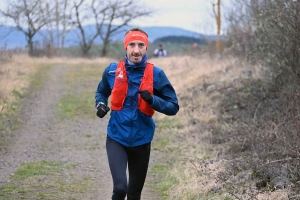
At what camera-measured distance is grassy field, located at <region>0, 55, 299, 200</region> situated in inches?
245

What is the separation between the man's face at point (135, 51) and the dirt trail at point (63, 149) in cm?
259

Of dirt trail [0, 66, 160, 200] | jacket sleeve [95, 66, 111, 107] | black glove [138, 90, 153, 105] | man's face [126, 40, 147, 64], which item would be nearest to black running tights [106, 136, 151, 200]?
jacket sleeve [95, 66, 111, 107]

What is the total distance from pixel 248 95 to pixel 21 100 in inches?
277

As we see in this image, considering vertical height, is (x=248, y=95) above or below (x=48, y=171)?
above

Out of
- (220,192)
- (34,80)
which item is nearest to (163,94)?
(220,192)

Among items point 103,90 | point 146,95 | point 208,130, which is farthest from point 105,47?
point 146,95

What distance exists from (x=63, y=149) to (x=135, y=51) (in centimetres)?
558

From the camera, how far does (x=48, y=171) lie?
8.09m

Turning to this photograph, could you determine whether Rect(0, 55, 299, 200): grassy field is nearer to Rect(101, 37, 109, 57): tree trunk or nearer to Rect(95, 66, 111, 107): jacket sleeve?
Rect(95, 66, 111, 107): jacket sleeve

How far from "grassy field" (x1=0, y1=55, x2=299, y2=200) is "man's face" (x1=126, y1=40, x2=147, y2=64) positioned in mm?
1705

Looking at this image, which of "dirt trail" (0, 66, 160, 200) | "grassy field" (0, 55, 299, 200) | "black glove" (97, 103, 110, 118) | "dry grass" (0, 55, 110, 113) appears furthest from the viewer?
"dry grass" (0, 55, 110, 113)

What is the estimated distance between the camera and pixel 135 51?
4.67 metres

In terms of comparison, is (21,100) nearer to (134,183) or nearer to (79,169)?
(79,169)

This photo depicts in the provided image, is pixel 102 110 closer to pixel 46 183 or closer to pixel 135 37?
pixel 135 37
